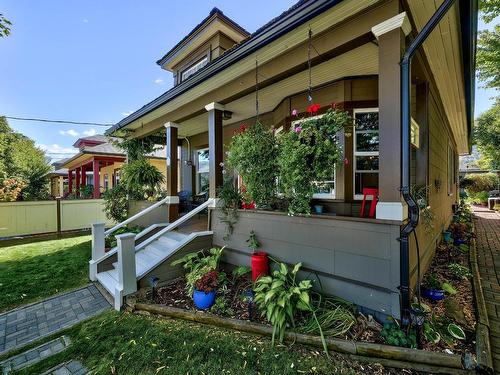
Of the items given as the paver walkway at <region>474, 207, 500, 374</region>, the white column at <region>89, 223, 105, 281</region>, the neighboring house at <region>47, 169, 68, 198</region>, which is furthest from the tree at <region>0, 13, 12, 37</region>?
the neighboring house at <region>47, 169, 68, 198</region>

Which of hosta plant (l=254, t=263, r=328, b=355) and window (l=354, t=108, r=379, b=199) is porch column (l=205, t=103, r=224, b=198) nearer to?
hosta plant (l=254, t=263, r=328, b=355)

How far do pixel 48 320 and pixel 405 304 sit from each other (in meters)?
4.43

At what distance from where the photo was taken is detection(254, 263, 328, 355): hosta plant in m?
2.46

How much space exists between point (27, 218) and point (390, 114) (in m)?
11.3

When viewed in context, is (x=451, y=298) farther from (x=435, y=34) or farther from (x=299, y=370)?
(x=435, y=34)

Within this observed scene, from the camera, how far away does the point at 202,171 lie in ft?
28.6

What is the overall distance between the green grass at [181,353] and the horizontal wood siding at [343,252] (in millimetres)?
744

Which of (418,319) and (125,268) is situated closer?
(418,319)

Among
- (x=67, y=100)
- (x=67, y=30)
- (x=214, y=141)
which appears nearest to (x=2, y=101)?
(x=67, y=30)

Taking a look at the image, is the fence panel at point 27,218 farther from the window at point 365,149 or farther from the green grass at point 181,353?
the window at point 365,149

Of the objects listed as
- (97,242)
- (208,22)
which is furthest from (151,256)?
(208,22)

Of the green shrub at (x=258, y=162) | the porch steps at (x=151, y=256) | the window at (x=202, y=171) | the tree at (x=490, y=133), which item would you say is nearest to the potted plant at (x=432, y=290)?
the green shrub at (x=258, y=162)

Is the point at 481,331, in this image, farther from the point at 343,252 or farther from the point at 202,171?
the point at 202,171

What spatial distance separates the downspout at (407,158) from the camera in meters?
2.23
